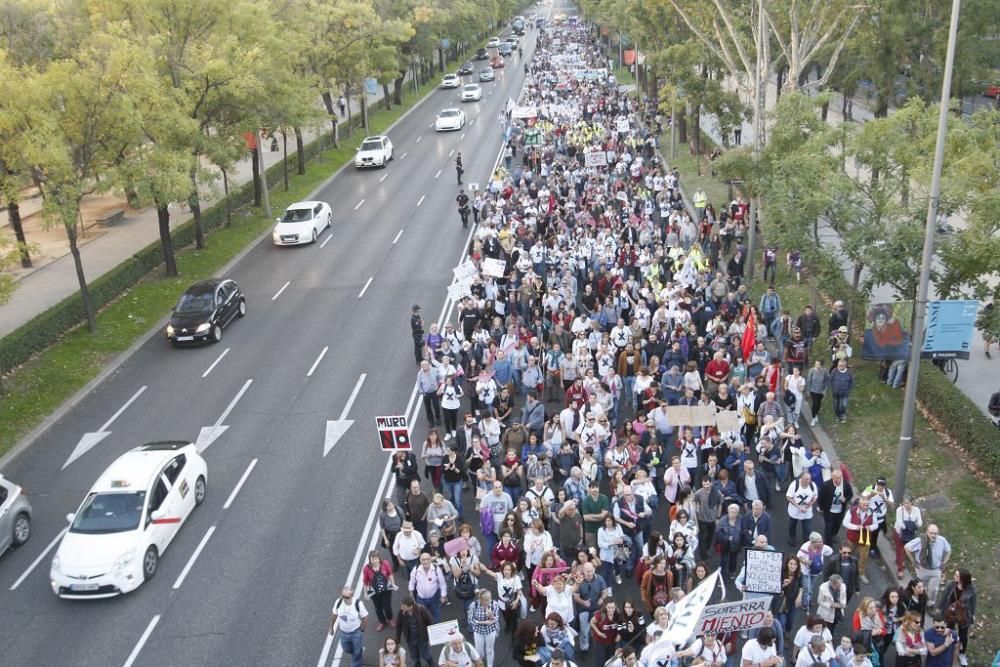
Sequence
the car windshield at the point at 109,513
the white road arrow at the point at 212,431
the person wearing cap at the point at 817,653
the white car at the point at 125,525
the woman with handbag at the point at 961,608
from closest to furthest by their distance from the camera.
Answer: the person wearing cap at the point at 817,653 → the woman with handbag at the point at 961,608 → the white car at the point at 125,525 → the car windshield at the point at 109,513 → the white road arrow at the point at 212,431

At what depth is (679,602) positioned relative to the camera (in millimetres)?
11164

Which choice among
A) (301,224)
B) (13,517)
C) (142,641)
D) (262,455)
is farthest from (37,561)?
(301,224)

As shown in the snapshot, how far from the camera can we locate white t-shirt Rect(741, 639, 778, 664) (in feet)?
37.0

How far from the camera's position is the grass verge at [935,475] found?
47.3 ft

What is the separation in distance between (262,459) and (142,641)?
6.05 m

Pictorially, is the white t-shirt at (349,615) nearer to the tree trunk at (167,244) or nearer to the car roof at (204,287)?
the car roof at (204,287)

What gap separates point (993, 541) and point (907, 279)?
539 cm


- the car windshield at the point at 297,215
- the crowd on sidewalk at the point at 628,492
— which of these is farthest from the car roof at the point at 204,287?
the car windshield at the point at 297,215

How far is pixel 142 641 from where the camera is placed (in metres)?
14.5

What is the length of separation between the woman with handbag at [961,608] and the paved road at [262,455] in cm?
881

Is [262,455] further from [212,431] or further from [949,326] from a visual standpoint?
[949,326]

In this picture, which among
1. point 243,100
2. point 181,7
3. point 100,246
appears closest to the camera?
point 181,7

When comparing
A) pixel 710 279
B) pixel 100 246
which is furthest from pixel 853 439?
pixel 100 246

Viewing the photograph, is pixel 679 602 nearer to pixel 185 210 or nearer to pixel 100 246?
pixel 100 246
